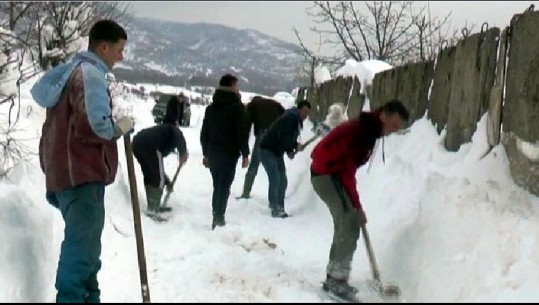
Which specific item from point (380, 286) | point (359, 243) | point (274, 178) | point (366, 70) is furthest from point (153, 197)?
point (366, 70)

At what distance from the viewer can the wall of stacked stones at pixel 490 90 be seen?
192 inches

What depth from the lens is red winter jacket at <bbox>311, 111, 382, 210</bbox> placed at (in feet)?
15.9

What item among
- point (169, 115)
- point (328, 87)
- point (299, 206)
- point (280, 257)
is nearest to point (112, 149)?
point (280, 257)

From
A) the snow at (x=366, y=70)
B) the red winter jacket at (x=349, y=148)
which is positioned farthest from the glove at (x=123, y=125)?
the snow at (x=366, y=70)

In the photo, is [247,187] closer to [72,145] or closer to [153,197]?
[153,197]

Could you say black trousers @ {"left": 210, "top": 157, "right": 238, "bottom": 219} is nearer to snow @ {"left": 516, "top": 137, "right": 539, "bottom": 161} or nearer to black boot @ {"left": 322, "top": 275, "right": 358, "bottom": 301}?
black boot @ {"left": 322, "top": 275, "right": 358, "bottom": 301}

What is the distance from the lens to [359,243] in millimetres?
6137

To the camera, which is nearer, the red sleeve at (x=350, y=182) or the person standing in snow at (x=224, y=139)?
the red sleeve at (x=350, y=182)

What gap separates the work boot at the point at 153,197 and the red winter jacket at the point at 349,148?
3.35 meters

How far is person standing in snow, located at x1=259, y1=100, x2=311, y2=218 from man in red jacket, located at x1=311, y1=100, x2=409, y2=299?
303cm

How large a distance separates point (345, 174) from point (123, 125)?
1864 mm

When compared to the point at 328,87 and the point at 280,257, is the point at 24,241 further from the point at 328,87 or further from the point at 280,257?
the point at 328,87

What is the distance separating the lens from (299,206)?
29.2 ft

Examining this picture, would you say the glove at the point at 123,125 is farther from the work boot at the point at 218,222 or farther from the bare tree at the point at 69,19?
the bare tree at the point at 69,19
